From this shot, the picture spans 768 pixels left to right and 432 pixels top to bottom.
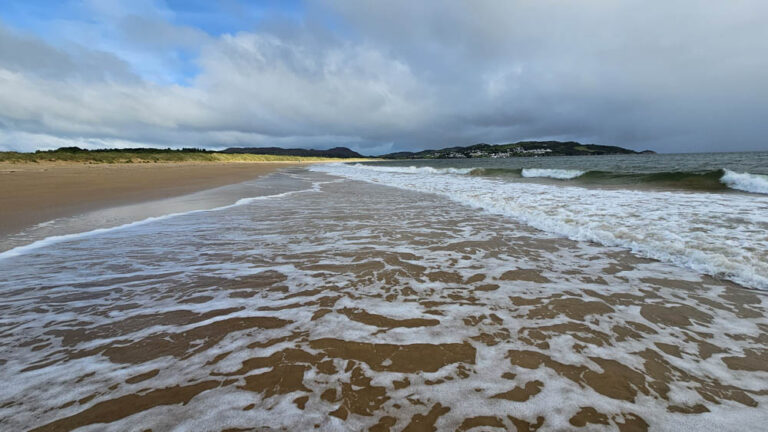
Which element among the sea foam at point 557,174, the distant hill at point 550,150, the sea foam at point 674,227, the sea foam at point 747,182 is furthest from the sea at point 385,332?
the distant hill at point 550,150

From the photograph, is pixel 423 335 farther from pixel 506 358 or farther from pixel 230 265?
pixel 230 265

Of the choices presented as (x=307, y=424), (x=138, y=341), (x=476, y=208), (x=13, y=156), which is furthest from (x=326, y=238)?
(x=13, y=156)

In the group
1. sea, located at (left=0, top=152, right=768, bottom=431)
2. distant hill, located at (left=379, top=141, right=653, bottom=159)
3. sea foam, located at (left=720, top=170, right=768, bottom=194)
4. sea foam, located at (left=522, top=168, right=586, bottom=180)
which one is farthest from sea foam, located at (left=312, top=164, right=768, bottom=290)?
distant hill, located at (left=379, top=141, right=653, bottom=159)

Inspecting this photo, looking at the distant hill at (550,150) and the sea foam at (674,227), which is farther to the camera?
the distant hill at (550,150)

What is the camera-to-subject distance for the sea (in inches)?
82.1

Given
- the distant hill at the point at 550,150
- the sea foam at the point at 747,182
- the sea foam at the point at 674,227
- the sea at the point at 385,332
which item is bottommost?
the sea at the point at 385,332

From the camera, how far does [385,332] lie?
10.0ft

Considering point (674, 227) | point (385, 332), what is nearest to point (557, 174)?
point (674, 227)

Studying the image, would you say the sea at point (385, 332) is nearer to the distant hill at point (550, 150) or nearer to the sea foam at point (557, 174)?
the sea foam at point (557, 174)

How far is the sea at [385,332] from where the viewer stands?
2.09m

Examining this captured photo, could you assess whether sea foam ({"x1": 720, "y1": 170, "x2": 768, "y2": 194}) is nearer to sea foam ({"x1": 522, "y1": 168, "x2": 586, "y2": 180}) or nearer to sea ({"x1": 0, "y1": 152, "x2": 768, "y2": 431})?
sea foam ({"x1": 522, "y1": 168, "x2": 586, "y2": 180})

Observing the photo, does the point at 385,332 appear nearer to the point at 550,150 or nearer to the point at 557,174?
the point at 557,174

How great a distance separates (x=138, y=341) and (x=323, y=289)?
6.18 feet

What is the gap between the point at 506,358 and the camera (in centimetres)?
264
